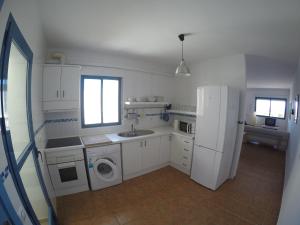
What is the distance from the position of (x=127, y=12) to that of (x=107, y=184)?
9.00 ft

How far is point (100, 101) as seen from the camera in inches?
125

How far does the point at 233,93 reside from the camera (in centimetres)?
262

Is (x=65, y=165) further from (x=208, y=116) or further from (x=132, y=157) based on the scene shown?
(x=208, y=116)

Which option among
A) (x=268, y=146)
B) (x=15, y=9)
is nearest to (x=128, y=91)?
(x=15, y=9)

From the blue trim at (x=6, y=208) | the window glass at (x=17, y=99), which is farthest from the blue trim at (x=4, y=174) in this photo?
the window glass at (x=17, y=99)

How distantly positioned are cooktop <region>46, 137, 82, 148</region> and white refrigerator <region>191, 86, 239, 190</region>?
2.30m

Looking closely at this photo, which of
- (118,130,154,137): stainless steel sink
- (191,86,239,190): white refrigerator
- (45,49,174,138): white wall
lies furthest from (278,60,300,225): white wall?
(45,49,174,138): white wall

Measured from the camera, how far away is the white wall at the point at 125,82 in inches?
108

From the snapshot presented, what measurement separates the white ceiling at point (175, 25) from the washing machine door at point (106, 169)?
208 cm

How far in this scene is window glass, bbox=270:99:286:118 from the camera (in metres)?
6.67

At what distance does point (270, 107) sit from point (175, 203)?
290 inches

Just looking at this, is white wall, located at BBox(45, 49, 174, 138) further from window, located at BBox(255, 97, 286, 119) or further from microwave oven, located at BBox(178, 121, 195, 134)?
window, located at BBox(255, 97, 286, 119)

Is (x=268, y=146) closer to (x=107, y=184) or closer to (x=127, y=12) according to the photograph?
(x=107, y=184)

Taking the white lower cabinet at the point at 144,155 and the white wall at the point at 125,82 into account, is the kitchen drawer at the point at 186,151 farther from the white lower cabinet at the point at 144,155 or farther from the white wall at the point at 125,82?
the white wall at the point at 125,82
